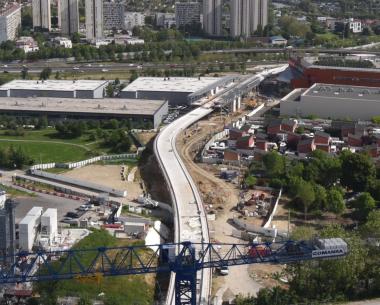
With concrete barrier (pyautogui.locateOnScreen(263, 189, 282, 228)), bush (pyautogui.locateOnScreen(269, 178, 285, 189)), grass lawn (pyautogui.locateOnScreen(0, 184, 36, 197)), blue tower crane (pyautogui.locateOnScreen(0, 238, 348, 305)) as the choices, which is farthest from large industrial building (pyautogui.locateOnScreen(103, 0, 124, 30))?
blue tower crane (pyautogui.locateOnScreen(0, 238, 348, 305))

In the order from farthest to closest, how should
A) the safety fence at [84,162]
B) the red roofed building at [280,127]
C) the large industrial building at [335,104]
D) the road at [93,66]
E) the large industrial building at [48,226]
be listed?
the road at [93,66] → the large industrial building at [335,104] → the red roofed building at [280,127] → the safety fence at [84,162] → the large industrial building at [48,226]

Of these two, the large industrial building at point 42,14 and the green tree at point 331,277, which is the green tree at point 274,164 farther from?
the large industrial building at point 42,14

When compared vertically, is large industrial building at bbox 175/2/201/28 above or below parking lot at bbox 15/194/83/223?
above

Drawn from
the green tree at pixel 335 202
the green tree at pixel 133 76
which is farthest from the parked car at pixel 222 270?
the green tree at pixel 133 76

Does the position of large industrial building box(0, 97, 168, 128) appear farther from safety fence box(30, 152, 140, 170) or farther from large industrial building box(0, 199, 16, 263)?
large industrial building box(0, 199, 16, 263)

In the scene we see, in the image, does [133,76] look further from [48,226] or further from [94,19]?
[48,226]

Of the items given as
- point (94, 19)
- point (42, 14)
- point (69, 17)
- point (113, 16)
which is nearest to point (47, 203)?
point (94, 19)
